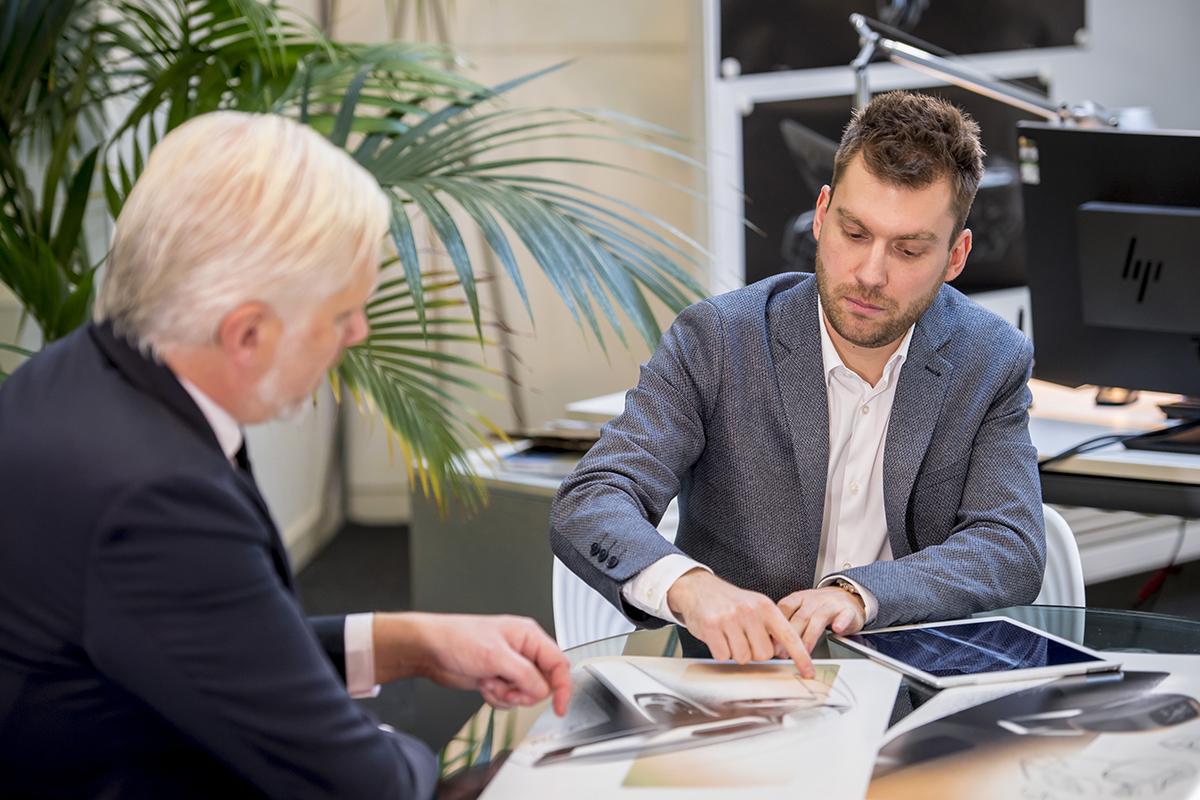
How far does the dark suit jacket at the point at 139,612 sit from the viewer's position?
99 centimetres

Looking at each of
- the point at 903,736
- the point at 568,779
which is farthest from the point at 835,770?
the point at 568,779

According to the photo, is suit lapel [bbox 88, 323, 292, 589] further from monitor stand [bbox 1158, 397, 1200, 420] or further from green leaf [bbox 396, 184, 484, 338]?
monitor stand [bbox 1158, 397, 1200, 420]

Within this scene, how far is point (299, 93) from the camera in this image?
2.33m

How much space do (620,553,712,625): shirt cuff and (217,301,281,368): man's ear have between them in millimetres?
728

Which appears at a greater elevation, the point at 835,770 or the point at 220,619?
the point at 220,619

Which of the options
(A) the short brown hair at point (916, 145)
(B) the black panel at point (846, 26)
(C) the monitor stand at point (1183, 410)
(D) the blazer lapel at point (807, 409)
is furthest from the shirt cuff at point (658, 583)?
(B) the black panel at point (846, 26)

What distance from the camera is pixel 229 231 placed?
1024 millimetres

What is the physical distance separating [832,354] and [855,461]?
0.51ft

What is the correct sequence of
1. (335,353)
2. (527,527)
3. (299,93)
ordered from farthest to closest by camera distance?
(527,527)
(299,93)
(335,353)

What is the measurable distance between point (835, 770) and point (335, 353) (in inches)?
21.7

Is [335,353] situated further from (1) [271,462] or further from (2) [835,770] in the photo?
(1) [271,462]

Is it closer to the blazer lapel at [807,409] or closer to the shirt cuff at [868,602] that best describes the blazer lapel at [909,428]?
the blazer lapel at [807,409]

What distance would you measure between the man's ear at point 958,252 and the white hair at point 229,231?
111 cm

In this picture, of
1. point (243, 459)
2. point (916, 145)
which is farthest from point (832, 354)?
point (243, 459)
